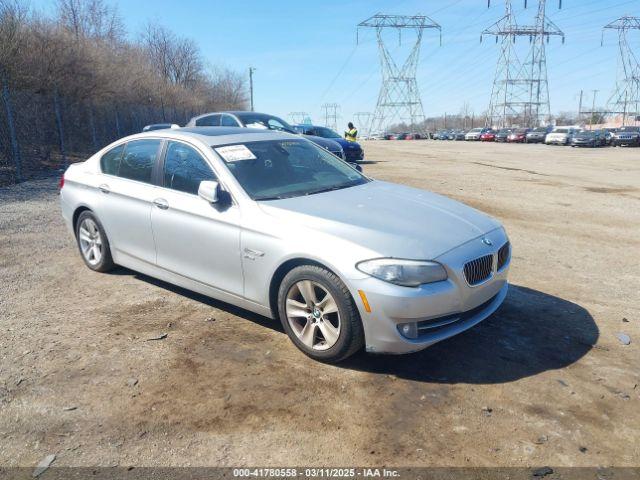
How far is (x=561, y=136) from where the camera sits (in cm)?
4434

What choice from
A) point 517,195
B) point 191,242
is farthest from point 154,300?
point 517,195

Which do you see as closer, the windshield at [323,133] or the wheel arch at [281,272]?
the wheel arch at [281,272]

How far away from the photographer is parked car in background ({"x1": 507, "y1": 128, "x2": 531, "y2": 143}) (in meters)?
52.0

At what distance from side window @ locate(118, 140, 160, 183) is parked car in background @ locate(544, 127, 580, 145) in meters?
45.7

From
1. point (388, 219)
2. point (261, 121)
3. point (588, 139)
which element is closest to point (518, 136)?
point (588, 139)

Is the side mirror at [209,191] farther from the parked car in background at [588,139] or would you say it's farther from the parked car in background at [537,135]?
the parked car in background at [537,135]

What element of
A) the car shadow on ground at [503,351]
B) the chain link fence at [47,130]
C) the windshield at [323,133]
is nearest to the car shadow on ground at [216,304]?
the car shadow on ground at [503,351]

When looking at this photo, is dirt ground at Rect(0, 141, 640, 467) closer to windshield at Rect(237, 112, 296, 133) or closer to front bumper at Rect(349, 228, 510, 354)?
front bumper at Rect(349, 228, 510, 354)

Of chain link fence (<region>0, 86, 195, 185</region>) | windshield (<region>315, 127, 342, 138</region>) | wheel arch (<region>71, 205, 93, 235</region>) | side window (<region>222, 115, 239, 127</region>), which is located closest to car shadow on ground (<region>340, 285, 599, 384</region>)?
wheel arch (<region>71, 205, 93, 235</region>)

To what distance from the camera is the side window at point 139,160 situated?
4.80 m

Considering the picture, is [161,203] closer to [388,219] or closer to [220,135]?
[220,135]

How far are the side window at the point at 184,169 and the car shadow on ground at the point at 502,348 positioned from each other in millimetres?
1134

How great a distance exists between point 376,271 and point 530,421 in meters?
1.28

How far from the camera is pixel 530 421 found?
300cm
